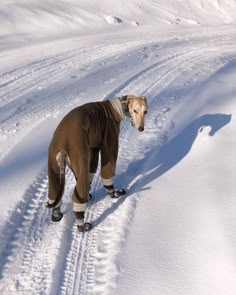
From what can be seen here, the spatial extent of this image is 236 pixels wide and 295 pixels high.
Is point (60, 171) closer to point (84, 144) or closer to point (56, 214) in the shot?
point (84, 144)

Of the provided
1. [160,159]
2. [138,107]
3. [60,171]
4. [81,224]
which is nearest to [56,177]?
[60,171]

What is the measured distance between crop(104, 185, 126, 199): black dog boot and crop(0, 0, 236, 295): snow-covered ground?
9 centimetres

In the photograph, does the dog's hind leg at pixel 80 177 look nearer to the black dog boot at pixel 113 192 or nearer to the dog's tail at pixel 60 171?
the dog's tail at pixel 60 171

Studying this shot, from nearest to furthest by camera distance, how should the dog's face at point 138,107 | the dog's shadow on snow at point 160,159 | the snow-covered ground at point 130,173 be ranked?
the snow-covered ground at point 130,173
the dog's face at point 138,107
the dog's shadow on snow at point 160,159

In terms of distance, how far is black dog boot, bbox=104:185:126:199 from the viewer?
17.7 feet

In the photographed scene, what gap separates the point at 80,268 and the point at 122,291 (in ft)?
1.70

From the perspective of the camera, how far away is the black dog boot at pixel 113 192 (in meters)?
5.40

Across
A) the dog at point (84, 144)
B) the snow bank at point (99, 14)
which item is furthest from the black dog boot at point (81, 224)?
the snow bank at point (99, 14)

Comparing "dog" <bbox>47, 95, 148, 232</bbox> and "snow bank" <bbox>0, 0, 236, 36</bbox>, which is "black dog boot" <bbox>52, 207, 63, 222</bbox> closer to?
"dog" <bbox>47, 95, 148, 232</bbox>

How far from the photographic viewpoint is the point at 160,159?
6484mm

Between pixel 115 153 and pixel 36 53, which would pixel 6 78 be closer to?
pixel 36 53

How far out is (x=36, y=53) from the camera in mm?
11656

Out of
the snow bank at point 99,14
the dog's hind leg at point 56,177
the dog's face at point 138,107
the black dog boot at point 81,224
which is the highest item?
the snow bank at point 99,14

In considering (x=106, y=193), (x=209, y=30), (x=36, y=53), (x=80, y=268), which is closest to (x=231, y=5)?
(x=209, y=30)
